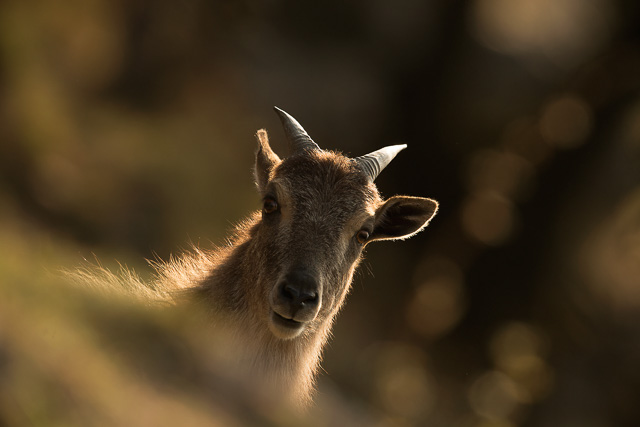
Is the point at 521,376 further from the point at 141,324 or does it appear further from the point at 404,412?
the point at 141,324

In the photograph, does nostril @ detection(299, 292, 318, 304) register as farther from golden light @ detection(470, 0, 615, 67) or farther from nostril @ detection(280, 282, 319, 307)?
golden light @ detection(470, 0, 615, 67)

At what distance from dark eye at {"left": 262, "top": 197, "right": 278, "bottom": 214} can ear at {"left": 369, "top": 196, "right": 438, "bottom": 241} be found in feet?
4.12

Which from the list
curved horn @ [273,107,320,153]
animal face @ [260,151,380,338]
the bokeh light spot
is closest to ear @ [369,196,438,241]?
animal face @ [260,151,380,338]

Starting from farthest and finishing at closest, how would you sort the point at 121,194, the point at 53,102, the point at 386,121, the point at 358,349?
the point at 386,121, the point at 358,349, the point at 121,194, the point at 53,102

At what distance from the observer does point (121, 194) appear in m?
11.9

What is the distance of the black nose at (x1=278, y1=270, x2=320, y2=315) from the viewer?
5352 millimetres

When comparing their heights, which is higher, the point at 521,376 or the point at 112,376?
the point at 112,376

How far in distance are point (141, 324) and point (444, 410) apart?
33.8 ft

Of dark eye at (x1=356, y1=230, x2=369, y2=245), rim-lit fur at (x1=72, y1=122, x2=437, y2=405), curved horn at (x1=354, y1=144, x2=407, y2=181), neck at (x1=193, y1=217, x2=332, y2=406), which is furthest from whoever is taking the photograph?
curved horn at (x1=354, y1=144, x2=407, y2=181)

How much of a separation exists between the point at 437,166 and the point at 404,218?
933 centimetres

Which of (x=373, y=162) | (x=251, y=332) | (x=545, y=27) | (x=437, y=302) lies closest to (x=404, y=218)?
(x=373, y=162)

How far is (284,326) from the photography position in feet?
18.1

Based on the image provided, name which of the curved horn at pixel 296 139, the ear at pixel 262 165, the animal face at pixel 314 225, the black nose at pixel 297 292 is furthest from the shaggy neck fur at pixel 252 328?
the curved horn at pixel 296 139

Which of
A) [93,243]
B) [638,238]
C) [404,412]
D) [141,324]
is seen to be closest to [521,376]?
[404,412]
